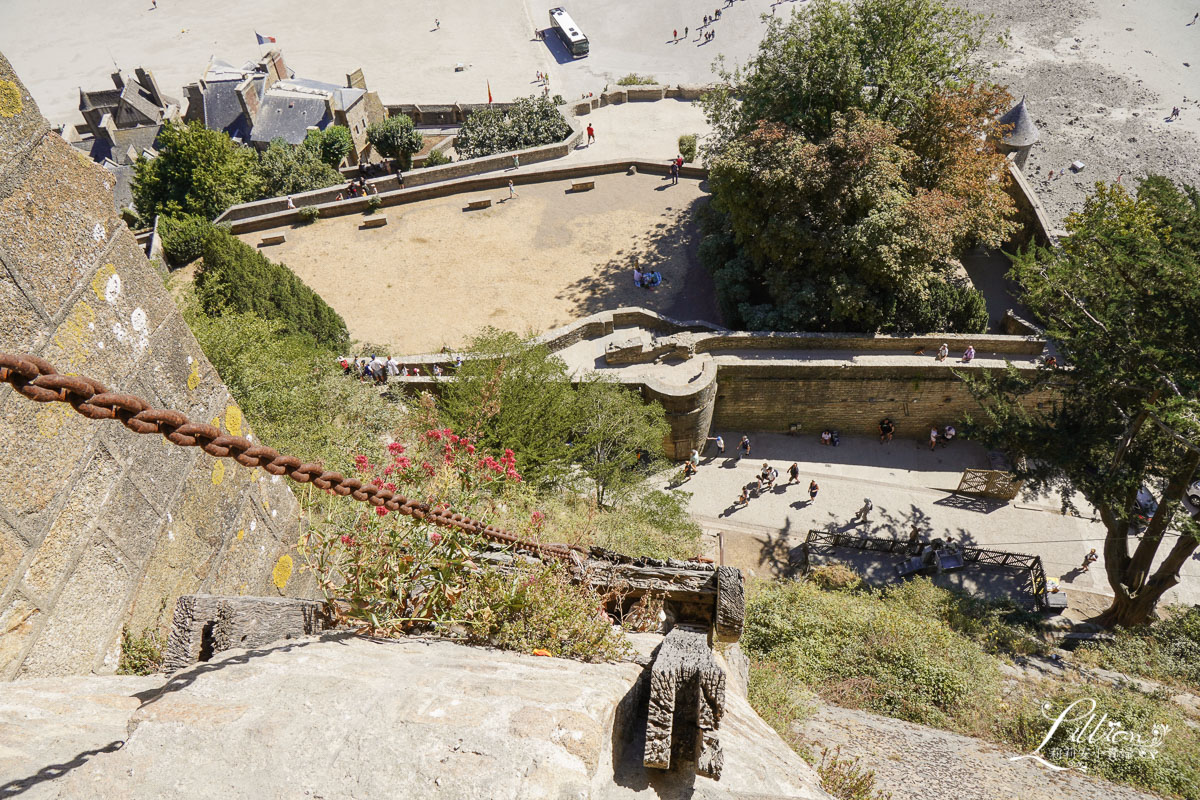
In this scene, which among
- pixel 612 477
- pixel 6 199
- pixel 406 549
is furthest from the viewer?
pixel 612 477

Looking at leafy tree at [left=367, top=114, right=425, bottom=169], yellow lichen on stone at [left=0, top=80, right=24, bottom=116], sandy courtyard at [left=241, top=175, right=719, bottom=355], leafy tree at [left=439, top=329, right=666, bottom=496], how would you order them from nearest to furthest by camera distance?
yellow lichen on stone at [left=0, top=80, right=24, bottom=116] < leafy tree at [left=439, top=329, right=666, bottom=496] < sandy courtyard at [left=241, top=175, right=719, bottom=355] < leafy tree at [left=367, top=114, right=425, bottom=169]

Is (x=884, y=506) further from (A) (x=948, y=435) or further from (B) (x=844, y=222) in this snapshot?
(B) (x=844, y=222)

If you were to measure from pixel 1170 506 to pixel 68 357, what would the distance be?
1612 centimetres

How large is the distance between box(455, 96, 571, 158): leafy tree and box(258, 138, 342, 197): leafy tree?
18.6 feet

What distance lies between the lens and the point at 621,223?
2420 cm

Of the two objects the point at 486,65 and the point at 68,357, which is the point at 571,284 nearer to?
the point at 68,357

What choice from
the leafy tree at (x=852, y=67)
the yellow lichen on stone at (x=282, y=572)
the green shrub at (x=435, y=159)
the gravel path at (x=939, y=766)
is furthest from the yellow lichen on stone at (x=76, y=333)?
the green shrub at (x=435, y=159)

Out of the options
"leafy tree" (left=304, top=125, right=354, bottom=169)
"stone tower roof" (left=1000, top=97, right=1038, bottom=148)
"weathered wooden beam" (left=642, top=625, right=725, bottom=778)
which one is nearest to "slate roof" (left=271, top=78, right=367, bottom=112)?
"leafy tree" (left=304, top=125, right=354, bottom=169)

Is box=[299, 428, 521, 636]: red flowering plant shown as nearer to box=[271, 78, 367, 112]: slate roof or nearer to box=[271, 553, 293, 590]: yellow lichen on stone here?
box=[271, 553, 293, 590]: yellow lichen on stone

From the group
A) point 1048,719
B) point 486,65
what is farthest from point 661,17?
point 1048,719

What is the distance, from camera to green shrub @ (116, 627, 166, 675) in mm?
3316

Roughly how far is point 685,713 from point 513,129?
28234 mm

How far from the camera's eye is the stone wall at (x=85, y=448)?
2.72 metres

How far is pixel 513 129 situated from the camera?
91.7 ft
